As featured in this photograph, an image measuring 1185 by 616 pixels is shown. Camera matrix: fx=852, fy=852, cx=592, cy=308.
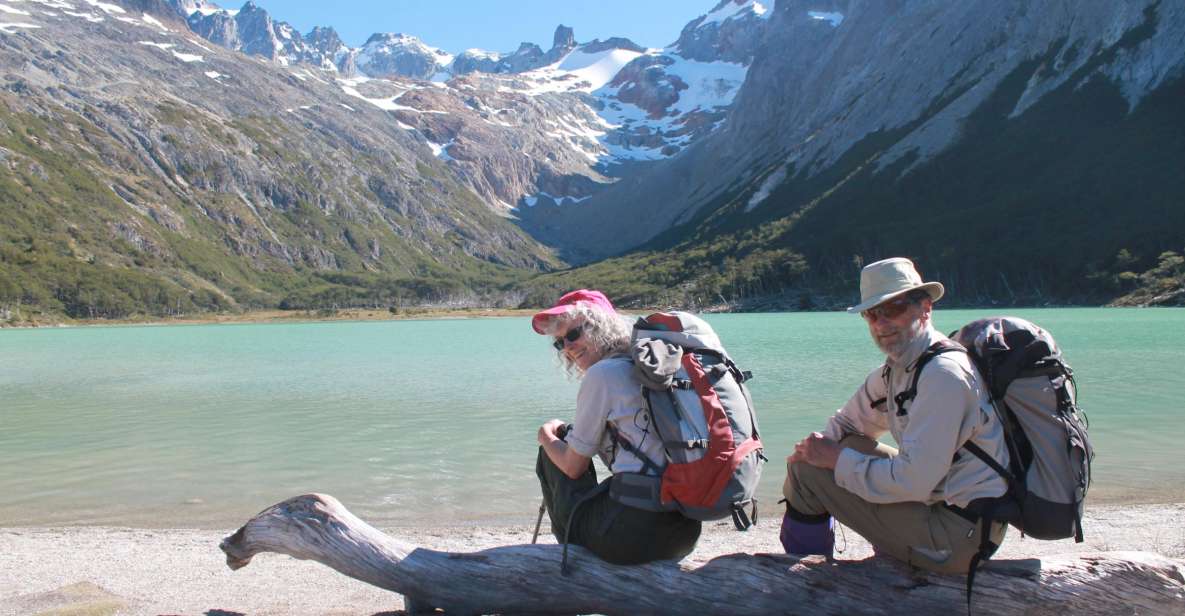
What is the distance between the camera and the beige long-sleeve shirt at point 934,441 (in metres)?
4.72

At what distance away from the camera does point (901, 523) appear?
5383 mm

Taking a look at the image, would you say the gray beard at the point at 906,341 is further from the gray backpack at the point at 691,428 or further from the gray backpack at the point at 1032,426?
the gray backpack at the point at 691,428

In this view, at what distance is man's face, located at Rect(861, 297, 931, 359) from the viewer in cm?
518

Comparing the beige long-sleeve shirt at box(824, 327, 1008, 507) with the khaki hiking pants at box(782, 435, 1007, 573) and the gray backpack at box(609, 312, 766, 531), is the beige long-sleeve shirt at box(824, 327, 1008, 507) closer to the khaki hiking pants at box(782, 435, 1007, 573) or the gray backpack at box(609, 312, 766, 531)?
the khaki hiking pants at box(782, 435, 1007, 573)

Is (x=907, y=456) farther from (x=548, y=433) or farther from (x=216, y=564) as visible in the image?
(x=216, y=564)

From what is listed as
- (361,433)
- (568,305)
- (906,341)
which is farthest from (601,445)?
(361,433)

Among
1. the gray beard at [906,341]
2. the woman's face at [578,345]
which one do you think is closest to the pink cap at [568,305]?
the woman's face at [578,345]

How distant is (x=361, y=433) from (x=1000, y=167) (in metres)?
156

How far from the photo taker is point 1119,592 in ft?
17.7

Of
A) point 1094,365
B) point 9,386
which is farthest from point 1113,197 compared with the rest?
point 9,386

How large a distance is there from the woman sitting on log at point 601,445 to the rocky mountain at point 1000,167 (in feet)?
410

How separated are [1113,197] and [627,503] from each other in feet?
490

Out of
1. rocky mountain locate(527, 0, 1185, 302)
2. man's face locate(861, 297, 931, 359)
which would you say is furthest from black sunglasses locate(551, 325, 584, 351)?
rocky mountain locate(527, 0, 1185, 302)

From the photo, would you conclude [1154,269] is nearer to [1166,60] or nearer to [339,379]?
[1166,60]
